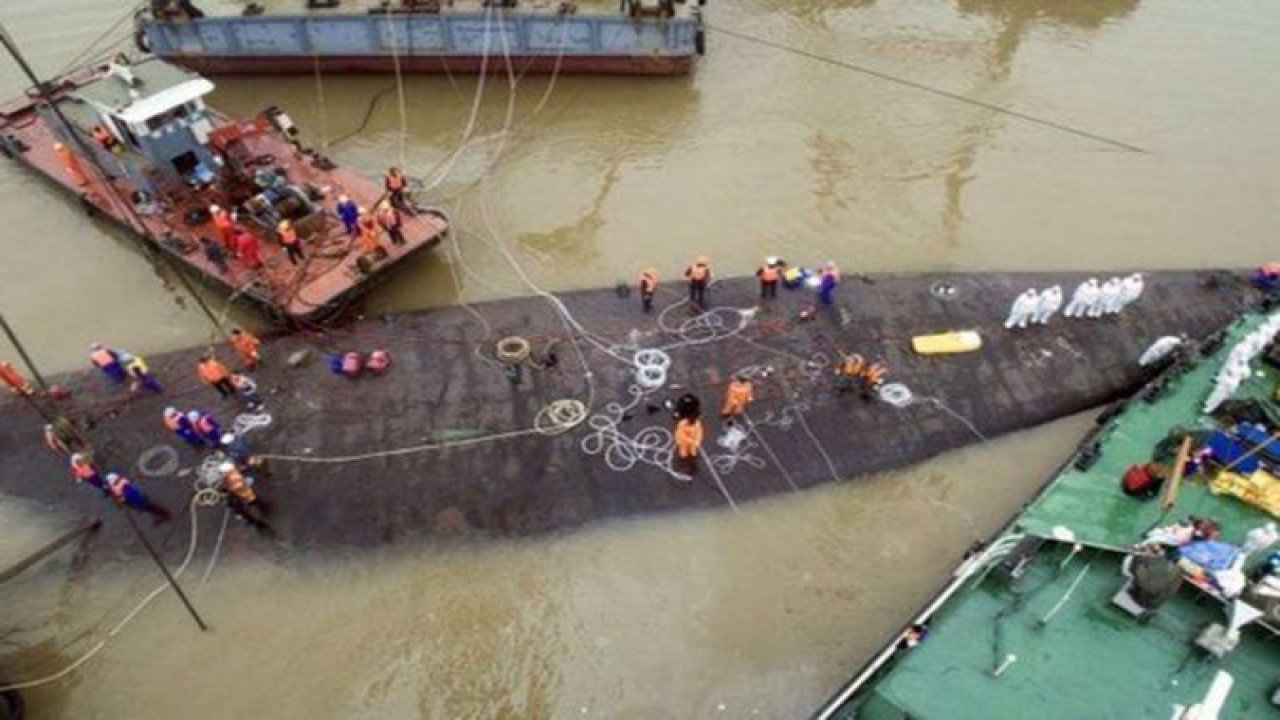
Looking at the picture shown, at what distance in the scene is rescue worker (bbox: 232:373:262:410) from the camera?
568 inches

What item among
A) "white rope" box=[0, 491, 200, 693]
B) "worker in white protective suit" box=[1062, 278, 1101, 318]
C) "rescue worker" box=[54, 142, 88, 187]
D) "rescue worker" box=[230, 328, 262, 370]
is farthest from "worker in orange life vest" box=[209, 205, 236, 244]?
"worker in white protective suit" box=[1062, 278, 1101, 318]

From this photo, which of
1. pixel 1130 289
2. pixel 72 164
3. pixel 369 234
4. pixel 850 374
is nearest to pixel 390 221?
pixel 369 234

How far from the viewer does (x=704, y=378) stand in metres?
14.8

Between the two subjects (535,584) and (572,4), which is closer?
(535,584)

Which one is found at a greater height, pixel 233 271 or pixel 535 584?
pixel 233 271

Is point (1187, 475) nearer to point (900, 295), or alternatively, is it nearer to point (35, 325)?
point (900, 295)

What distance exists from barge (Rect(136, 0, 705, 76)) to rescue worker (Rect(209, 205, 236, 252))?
7.24 metres

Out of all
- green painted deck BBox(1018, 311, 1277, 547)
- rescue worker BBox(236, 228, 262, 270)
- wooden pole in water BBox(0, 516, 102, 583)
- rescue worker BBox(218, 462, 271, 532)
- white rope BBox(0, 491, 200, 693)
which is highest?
rescue worker BBox(236, 228, 262, 270)

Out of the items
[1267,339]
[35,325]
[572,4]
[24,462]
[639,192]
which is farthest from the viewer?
[572,4]

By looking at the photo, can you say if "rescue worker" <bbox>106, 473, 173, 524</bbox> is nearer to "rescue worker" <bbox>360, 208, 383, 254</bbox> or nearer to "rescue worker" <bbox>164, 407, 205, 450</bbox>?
"rescue worker" <bbox>164, 407, 205, 450</bbox>

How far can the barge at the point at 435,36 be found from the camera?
21.1m

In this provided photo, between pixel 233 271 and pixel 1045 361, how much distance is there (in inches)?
570

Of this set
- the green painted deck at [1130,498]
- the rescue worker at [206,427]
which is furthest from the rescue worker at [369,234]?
the green painted deck at [1130,498]

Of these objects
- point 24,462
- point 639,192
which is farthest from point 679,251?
point 24,462
